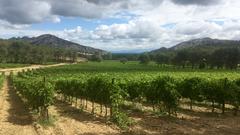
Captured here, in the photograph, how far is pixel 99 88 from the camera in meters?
28.3

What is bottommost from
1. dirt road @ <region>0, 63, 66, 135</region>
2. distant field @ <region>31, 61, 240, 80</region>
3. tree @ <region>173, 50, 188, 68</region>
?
dirt road @ <region>0, 63, 66, 135</region>

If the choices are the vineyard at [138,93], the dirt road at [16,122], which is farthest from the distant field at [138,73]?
the dirt road at [16,122]

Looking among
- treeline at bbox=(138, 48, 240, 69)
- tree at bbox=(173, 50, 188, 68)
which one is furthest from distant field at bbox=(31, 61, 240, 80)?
tree at bbox=(173, 50, 188, 68)

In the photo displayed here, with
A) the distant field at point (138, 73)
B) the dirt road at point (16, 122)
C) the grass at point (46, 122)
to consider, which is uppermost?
the distant field at point (138, 73)

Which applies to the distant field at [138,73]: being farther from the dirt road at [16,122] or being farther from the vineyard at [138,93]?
the dirt road at [16,122]

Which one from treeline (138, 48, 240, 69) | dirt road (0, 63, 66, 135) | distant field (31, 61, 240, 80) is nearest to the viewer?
dirt road (0, 63, 66, 135)

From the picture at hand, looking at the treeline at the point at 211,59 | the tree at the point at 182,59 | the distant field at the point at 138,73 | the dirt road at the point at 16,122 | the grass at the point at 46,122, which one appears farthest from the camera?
the tree at the point at 182,59

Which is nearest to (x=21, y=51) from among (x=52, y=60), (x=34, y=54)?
(x=34, y=54)

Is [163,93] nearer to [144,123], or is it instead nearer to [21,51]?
[144,123]

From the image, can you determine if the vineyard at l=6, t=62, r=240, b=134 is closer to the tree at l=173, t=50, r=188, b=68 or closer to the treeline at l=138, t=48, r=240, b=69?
the treeline at l=138, t=48, r=240, b=69

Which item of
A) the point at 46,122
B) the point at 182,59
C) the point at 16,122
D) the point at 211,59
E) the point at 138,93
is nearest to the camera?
the point at 46,122

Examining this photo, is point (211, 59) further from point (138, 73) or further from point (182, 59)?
point (138, 73)

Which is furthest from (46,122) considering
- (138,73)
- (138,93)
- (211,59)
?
(211,59)

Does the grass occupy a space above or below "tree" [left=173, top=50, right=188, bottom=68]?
below
